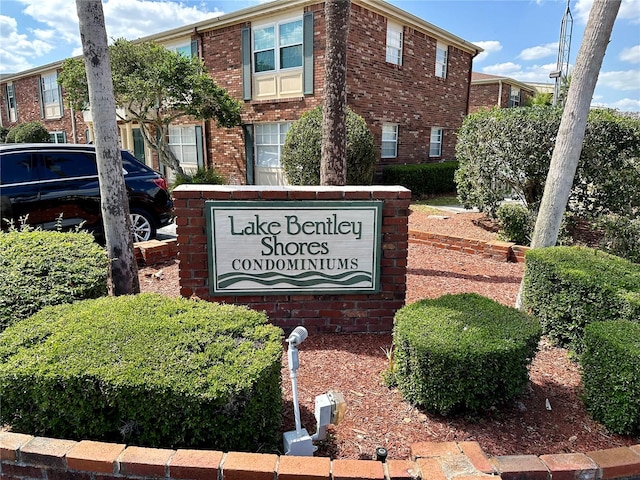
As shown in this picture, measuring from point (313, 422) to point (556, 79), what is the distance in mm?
14021

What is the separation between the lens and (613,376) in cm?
247

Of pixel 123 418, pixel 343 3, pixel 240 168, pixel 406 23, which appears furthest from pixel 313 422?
pixel 406 23

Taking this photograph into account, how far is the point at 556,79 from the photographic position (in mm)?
13141

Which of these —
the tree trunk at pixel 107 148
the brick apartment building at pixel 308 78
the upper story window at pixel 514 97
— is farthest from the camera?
the upper story window at pixel 514 97

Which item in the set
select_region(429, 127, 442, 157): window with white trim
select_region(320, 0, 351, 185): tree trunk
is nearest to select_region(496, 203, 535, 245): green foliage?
select_region(320, 0, 351, 185): tree trunk

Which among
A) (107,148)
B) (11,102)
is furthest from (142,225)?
(11,102)

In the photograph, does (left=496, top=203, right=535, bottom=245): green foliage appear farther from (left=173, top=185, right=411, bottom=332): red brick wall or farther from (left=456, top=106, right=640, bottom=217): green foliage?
(left=173, top=185, right=411, bottom=332): red brick wall

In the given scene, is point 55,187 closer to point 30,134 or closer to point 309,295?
point 309,295

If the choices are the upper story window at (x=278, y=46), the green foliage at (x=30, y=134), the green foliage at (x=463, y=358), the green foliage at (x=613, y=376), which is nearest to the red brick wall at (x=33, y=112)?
the green foliage at (x=30, y=134)

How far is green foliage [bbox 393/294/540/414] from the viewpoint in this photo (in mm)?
2443

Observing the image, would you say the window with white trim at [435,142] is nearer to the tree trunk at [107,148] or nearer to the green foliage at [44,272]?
the tree trunk at [107,148]

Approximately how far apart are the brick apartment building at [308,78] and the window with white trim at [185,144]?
0.04 meters

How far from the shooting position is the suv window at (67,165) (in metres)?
6.25

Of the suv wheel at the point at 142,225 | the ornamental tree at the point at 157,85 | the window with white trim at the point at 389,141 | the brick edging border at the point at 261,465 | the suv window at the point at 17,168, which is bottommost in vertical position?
the brick edging border at the point at 261,465
